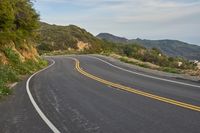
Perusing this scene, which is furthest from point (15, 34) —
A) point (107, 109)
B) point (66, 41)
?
point (66, 41)

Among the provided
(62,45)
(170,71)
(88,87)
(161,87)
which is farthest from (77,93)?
(62,45)

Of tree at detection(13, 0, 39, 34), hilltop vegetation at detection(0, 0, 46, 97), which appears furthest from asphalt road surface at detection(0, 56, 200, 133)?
tree at detection(13, 0, 39, 34)

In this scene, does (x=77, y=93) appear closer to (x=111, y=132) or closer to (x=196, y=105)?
(x=196, y=105)

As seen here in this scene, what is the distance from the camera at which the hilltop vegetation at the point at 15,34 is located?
27.9 metres

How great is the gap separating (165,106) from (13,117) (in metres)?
4.63

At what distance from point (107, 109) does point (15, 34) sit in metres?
22.4

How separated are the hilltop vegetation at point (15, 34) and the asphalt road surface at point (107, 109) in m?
4.74

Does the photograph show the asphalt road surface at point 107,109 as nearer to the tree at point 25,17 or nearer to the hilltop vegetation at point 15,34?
the hilltop vegetation at point 15,34

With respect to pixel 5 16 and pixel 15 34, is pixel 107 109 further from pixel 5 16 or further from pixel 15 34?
pixel 15 34

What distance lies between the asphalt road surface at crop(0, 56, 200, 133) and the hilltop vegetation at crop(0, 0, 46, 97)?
474 centimetres

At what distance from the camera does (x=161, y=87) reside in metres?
17.2

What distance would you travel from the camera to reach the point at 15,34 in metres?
33.3

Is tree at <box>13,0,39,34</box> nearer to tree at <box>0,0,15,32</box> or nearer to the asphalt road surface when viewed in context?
tree at <box>0,0,15,32</box>

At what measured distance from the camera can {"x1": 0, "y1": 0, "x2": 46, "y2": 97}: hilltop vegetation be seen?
27.9 metres
